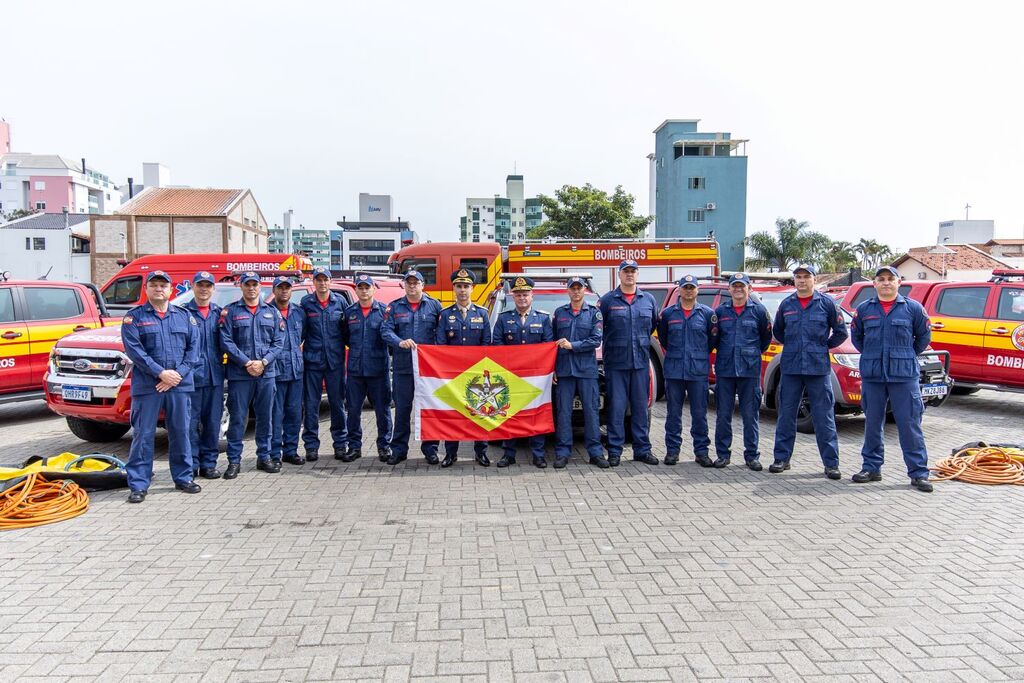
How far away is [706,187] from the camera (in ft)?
185

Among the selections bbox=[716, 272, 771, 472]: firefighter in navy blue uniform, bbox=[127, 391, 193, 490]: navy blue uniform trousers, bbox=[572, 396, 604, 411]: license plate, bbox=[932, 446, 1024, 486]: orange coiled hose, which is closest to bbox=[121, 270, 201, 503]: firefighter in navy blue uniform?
bbox=[127, 391, 193, 490]: navy blue uniform trousers

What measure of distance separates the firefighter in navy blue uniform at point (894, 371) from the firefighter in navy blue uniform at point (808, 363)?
28 centimetres

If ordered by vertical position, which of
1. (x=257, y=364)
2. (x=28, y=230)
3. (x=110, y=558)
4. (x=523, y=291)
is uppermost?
(x=28, y=230)

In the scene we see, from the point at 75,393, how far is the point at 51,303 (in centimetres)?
347

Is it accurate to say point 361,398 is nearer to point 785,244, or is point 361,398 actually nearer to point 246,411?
point 246,411

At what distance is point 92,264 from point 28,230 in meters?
9.18

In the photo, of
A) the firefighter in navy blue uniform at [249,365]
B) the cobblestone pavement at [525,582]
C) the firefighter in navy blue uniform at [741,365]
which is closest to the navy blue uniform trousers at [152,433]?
the cobblestone pavement at [525,582]

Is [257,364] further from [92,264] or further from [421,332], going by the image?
[92,264]

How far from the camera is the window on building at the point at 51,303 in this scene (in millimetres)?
9883

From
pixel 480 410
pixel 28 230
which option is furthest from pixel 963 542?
pixel 28 230

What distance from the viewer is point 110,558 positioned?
4.64m

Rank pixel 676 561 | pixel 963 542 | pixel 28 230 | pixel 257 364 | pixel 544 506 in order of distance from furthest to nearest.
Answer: pixel 28 230 < pixel 257 364 < pixel 544 506 < pixel 963 542 < pixel 676 561

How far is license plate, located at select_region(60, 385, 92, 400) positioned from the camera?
7441 mm

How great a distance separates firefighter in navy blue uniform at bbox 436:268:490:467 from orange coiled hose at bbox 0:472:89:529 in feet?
10.8
